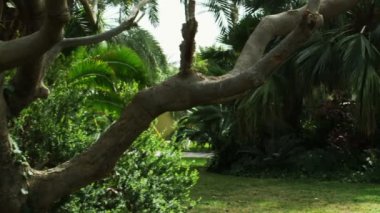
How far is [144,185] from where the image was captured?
221 inches

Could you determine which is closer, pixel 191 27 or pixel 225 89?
pixel 191 27

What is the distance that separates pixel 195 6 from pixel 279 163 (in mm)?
13394

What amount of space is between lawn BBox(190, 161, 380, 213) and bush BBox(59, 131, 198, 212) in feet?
12.2

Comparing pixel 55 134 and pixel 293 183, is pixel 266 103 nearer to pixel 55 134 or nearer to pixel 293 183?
pixel 293 183

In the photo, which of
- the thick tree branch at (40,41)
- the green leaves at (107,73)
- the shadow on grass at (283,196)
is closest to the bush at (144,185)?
the thick tree branch at (40,41)

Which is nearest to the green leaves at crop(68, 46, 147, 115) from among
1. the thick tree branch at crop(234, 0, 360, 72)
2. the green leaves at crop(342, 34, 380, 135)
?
the thick tree branch at crop(234, 0, 360, 72)

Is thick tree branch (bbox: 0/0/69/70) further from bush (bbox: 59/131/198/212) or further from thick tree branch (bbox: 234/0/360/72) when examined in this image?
bush (bbox: 59/131/198/212)

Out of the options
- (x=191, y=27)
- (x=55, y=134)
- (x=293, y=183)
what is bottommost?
(x=293, y=183)

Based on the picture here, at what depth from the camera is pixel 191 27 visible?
3.76m

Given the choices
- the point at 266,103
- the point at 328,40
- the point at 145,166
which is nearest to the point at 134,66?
the point at 266,103

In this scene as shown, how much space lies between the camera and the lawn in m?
10.1

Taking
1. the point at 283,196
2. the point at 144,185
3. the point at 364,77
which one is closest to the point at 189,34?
the point at 144,185

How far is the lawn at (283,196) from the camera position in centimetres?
1015

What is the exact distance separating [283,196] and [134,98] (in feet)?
25.9
